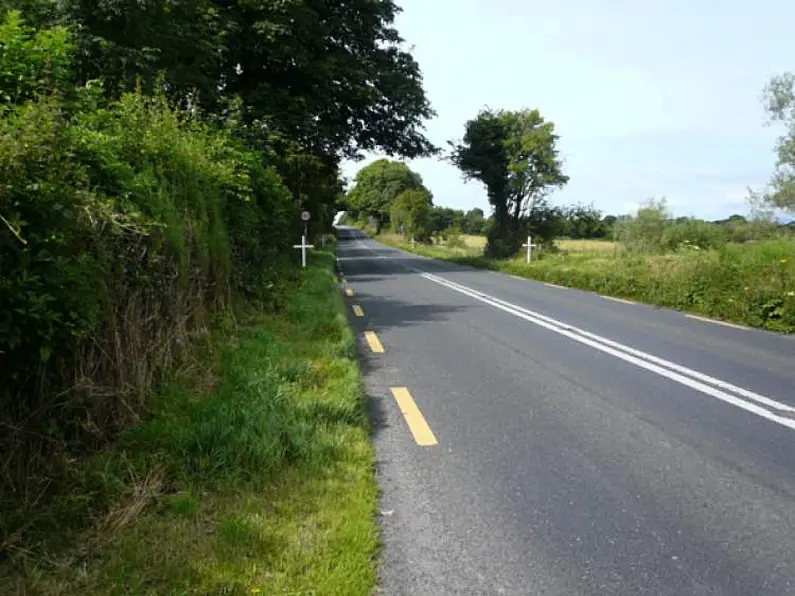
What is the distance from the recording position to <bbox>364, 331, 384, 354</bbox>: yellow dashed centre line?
8.92 meters

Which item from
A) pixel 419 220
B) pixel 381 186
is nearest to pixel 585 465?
pixel 419 220

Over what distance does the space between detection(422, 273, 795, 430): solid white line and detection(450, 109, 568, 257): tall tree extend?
77.0 ft

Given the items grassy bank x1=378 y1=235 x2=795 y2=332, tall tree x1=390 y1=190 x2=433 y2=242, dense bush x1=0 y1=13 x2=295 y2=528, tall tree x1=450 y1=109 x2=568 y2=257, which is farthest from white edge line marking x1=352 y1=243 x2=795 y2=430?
tall tree x1=390 y1=190 x2=433 y2=242

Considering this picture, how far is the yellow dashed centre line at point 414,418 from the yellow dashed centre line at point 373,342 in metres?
2.18

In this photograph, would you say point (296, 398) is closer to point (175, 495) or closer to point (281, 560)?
point (175, 495)

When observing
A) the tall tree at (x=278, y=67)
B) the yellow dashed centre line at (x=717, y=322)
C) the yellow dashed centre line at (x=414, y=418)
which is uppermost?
the tall tree at (x=278, y=67)

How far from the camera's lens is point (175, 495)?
3.66m

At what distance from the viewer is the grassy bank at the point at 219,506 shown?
2.85 meters

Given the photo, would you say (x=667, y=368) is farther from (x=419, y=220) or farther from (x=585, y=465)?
(x=419, y=220)

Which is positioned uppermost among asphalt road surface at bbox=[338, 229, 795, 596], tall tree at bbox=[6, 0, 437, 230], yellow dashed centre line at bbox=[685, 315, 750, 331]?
tall tree at bbox=[6, 0, 437, 230]

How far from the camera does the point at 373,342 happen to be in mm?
9570

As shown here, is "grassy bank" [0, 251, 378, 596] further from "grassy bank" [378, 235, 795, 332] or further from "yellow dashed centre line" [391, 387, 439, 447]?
"grassy bank" [378, 235, 795, 332]

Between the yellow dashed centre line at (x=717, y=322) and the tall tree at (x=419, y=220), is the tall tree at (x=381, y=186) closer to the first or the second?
the tall tree at (x=419, y=220)

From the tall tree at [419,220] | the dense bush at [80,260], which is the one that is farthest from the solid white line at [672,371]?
the tall tree at [419,220]
